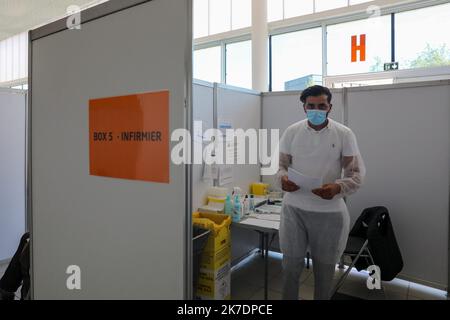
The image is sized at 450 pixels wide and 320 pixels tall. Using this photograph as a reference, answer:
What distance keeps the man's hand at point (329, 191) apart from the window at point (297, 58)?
130 inches

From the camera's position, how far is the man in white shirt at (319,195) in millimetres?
1773

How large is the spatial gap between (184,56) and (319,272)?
1.40 meters

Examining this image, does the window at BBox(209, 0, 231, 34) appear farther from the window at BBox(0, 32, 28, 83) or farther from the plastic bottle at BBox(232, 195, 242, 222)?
the window at BBox(0, 32, 28, 83)

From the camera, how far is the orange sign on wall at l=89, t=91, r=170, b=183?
3.80ft

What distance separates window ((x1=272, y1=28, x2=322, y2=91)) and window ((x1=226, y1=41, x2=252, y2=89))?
44 centimetres

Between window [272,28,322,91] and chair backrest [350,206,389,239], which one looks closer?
chair backrest [350,206,389,239]

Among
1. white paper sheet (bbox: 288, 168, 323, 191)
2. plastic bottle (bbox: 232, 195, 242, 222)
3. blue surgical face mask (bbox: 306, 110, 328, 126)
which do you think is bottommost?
plastic bottle (bbox: 232, 195, 242, 222)

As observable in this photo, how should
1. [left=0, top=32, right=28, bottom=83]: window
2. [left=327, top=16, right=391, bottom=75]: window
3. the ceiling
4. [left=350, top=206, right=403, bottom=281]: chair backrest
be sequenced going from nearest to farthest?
[left=350, top=206, right=403, bottom=281]: chair backrest
[left=327, top=16, right=391, bottom=75]: window
the ceiling
[left=0, top=32, right=28, bottom=83]: window

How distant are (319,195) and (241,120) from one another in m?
1.38

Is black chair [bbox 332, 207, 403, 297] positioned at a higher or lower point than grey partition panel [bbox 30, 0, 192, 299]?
lower

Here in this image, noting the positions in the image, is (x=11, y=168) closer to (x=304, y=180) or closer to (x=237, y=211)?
(x=237, y=211)

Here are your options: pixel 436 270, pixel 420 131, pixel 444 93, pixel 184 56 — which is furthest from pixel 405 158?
pixel 184 56

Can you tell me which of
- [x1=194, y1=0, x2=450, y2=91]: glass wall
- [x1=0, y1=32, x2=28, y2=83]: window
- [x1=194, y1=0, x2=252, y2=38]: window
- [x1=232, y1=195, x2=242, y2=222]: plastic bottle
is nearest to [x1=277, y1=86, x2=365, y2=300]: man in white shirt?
[x1=232, y1=195, x2=242, y2=222]: plastic bottle

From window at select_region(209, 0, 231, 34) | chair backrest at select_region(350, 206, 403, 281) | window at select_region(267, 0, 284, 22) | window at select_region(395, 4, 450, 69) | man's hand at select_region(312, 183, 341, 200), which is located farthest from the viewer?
window at select_region(209, 0, 231, 34)
